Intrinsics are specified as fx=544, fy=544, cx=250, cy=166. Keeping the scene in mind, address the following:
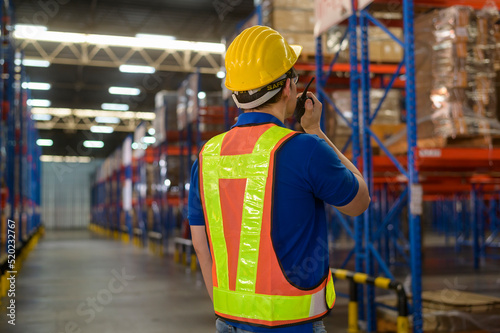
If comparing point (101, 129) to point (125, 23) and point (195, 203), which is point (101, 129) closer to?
point (125, 23)

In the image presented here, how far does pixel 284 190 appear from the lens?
1620 mm

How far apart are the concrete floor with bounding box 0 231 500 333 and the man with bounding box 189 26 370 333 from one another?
4223 millimetres

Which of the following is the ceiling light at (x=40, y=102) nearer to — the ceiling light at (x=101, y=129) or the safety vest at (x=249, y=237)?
the ceiling light at (x=101, y=129)

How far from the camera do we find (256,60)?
1748 millimetres

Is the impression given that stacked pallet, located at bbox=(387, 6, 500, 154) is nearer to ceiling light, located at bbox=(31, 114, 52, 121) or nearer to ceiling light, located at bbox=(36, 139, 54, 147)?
ceiling light, located at bbox=(31, 114, 52, 121)

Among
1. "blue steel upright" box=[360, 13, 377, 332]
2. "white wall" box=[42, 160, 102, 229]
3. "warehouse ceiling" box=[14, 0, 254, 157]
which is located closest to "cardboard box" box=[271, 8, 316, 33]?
"blue steel upright" box=[360, 13, 377, 332]

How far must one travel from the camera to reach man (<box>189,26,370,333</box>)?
1.60 meters

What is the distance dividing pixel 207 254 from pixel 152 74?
2325 centimetres

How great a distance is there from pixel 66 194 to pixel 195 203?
47.0 meters

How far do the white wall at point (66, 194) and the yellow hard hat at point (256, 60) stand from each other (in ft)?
150

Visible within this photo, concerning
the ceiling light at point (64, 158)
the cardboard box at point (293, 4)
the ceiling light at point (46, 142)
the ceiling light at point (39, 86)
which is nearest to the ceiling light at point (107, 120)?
the ceiling light at point (39, 86)

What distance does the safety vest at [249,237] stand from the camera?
160cm

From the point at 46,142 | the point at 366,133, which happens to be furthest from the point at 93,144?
the point at 366,133

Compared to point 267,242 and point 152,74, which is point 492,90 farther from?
point 152,74
